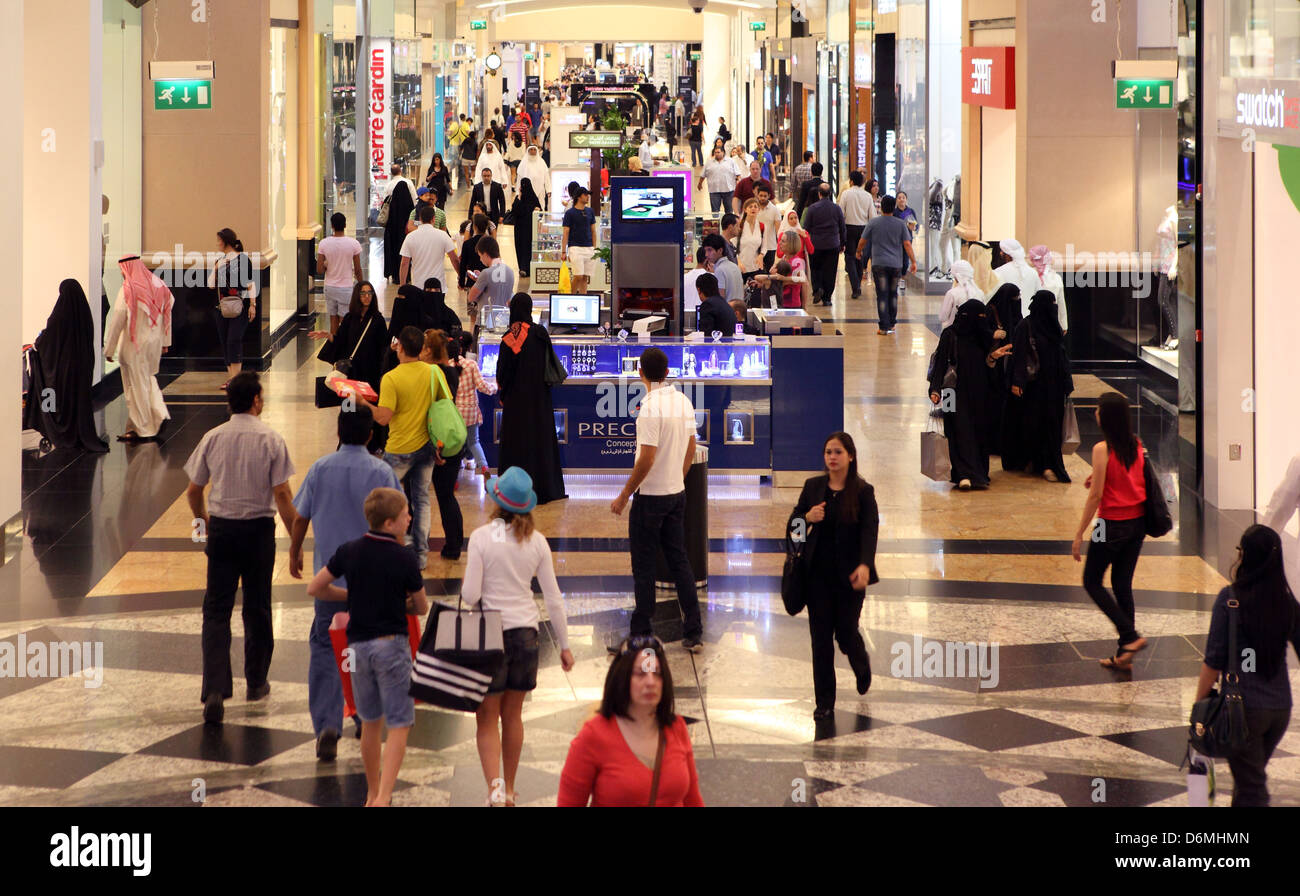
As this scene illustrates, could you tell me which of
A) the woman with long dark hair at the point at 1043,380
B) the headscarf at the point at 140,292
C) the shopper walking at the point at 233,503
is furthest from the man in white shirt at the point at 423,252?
the shopper walking at the point at 233,503

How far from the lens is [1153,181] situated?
648 inches

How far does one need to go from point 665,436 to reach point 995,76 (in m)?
11.2

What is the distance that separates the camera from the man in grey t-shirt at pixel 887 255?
18531mm

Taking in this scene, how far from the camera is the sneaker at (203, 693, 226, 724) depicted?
7.08 m

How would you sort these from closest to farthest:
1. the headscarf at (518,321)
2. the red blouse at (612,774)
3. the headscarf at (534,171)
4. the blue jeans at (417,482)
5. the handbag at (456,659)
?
the red blouse at (612,774), the handbag at (456,659), the blue jeans at (417,482), the headscarf at (518,321), the headscarf at (534,171)

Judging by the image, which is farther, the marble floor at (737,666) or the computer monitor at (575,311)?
the computer monitor at (575,311)

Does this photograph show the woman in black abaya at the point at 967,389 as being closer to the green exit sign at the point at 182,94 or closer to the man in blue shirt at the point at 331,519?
the man in blue shirt at the point at 331,519

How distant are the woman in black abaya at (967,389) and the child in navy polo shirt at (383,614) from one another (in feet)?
21.3

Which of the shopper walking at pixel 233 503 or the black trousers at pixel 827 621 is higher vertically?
the shopper walking at pixel 233 503

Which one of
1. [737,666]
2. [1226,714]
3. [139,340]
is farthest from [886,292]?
[1226,714]

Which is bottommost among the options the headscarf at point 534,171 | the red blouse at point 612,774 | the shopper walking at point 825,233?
the red blouse at point 612,774

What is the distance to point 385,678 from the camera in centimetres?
602
